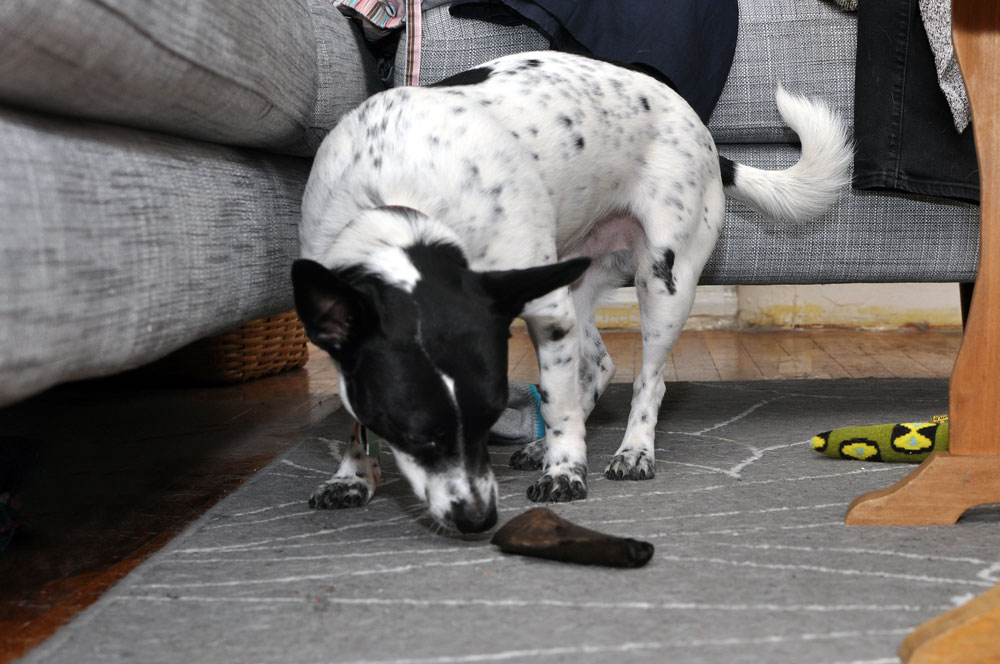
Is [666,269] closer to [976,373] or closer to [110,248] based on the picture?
[976,373]

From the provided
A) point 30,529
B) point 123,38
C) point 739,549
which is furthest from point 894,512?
point 30,529

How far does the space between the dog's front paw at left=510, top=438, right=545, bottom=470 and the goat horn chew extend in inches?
27.6

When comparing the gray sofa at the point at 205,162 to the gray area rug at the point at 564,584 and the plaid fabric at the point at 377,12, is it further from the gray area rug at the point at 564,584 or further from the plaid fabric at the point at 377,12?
the gray area rug at the point at 564,584

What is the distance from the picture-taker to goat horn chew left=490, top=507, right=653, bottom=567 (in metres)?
1.33

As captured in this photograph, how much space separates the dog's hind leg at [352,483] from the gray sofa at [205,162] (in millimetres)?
352

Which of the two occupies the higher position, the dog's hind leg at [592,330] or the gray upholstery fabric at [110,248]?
the gray upholstery fabric at [110,248]

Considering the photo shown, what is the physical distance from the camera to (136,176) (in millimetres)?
1365

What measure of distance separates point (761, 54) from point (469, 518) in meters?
1.50

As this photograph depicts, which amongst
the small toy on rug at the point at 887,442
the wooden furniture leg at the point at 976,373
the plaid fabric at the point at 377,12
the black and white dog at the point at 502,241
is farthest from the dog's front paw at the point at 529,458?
the plaid fabric at the point at 377,12

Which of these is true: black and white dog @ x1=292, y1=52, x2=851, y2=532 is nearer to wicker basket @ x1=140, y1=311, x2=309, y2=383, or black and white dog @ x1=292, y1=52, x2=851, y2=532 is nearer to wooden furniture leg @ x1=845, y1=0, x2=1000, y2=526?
wooden furniture leg @ x1=845, y1=0, x2=1000, y2=526

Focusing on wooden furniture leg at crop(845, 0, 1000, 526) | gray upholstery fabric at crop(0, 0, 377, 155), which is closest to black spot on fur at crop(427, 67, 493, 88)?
gray upholstery fabric at crop(0, 0, 377, 155)

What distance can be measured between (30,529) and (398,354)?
802 millimetres

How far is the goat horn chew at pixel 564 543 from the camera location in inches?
52.4

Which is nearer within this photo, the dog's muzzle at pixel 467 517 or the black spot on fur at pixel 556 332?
the dog's muzzle at pixel 467 517
